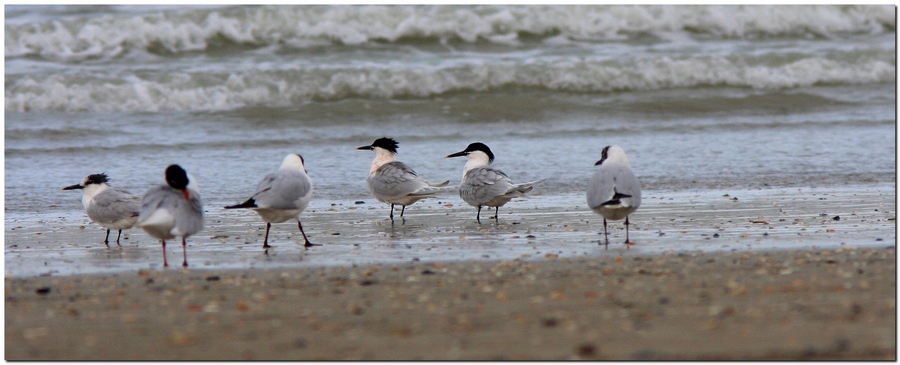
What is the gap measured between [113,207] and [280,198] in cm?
111

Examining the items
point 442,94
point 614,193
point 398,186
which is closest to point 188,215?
point 398,186

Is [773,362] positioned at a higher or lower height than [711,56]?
lower

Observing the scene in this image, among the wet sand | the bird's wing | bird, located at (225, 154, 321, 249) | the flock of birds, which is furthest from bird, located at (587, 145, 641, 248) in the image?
the bird's wing

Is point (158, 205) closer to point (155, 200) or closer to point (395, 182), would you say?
point (155, 200)

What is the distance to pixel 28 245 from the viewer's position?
6188 millimetres

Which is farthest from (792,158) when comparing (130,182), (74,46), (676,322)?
(74,46)

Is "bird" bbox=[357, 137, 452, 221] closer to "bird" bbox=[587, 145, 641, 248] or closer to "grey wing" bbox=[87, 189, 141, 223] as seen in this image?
"bird" bbox=[587, 145, 641, 248]

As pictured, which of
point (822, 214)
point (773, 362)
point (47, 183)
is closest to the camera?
point (773, 362)

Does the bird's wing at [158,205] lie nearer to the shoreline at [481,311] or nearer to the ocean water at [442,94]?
the shoreline at [481,311]

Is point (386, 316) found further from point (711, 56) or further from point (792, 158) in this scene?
point (711, 56)

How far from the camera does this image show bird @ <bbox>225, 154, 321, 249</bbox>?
614cm

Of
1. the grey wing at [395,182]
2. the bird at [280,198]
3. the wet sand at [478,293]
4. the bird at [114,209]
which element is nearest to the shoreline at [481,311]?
the wet sand at [478,293]

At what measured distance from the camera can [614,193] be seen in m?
6.04

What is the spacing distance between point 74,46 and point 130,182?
7265mm
